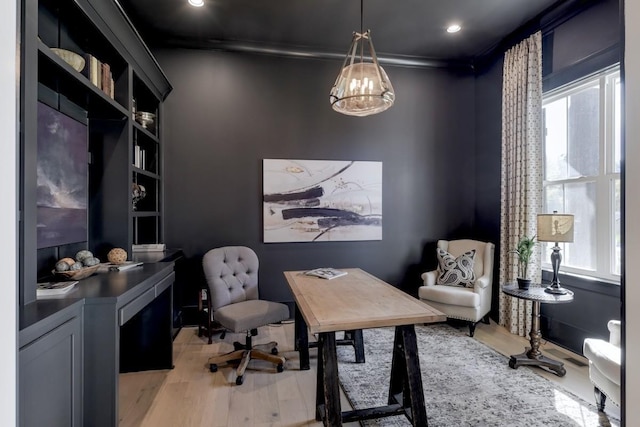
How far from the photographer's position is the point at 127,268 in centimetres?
242

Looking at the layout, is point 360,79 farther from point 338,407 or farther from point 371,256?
point 371,256

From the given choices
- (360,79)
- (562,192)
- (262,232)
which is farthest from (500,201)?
(262,232)

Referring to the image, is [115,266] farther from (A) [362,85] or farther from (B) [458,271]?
(B) [458,271]

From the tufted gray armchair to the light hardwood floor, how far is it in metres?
0.11

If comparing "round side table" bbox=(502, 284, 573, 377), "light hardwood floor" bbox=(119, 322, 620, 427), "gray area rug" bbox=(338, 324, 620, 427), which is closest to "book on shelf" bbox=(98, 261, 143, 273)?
"light hardwood floor" bbox=(119, 322, 620, 427)

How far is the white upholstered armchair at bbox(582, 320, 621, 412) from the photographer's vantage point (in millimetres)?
1927

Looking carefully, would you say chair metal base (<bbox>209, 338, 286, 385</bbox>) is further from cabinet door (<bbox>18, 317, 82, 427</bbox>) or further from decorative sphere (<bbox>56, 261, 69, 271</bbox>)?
decorative sphere (<bbox>56, 261, 69, 271</bbox>)

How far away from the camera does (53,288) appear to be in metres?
1.69

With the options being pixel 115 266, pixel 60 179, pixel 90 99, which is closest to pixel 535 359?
pixel 115 266

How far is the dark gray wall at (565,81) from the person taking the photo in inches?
113

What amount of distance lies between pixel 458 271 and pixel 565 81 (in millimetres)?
2197

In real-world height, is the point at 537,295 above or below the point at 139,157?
below

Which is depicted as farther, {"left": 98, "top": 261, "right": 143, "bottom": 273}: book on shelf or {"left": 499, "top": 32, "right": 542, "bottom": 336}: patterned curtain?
{"left": 499, "top": 32, "right": 542, "bottom": 336}: patterned curtain

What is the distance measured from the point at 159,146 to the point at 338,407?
316 cm
